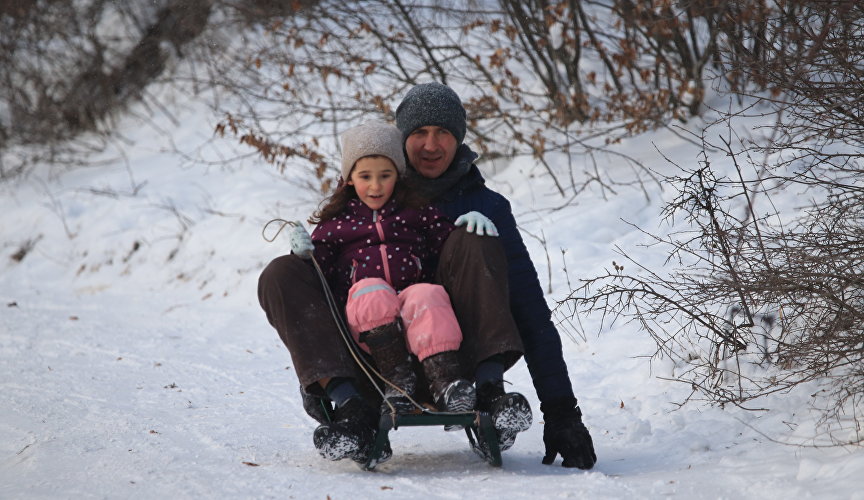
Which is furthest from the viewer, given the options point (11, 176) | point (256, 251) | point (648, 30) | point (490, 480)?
point (11, 176)

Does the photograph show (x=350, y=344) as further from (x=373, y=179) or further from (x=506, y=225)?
(x=506, y=225)

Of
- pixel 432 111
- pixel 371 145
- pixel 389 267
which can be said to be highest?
pixel 432 111

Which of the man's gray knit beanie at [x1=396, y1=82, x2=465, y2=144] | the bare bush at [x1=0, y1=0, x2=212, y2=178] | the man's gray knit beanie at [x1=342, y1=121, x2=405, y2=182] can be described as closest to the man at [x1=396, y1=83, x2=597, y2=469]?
the man's gray knit beanie at [x1=396, y1=82, x2=465, y2=144]

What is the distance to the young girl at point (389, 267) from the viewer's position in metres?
2.71

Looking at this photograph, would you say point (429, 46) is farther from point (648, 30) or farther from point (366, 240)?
point (366, 240)

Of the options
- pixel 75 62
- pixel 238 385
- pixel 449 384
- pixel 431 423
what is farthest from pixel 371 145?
pixel 75 62

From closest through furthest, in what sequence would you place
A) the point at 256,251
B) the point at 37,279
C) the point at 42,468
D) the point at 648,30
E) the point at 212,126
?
the point at 42,468
the point at 648,30
the point at 256,251
the point at 37,279
the point at 212,126

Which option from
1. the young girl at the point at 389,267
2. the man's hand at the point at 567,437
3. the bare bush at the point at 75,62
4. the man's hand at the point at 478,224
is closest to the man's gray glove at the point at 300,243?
the young girl at the point at 389,267

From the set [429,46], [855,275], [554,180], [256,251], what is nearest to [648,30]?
[554,180]

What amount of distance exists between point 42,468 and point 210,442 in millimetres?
614

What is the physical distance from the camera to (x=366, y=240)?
9.88ft

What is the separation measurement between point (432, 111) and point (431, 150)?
15cm

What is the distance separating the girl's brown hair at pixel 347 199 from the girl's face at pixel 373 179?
50 millimetres

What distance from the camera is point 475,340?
2781 millimetres
